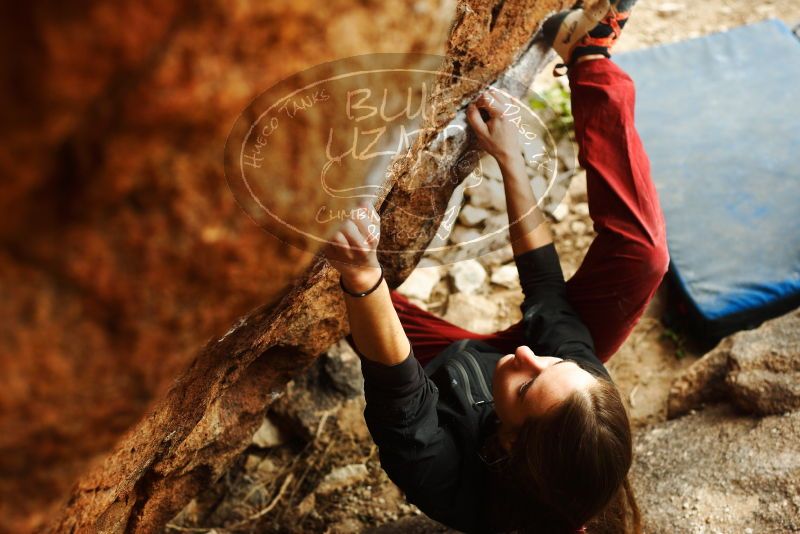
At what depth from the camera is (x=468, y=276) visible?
118 inches

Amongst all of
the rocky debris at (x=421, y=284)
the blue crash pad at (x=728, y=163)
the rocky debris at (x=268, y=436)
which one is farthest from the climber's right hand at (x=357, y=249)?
the blue crash pad at (x=728, y=163)

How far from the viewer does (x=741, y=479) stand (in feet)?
5.69

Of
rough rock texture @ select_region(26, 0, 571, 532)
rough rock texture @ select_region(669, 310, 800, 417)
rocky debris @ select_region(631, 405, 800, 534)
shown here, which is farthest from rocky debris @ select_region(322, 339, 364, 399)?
rough rock texture @ select_region(669, 310, 800, 417)

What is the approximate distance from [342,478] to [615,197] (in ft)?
4.30

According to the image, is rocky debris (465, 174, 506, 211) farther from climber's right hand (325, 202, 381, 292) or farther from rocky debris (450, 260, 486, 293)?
rocky debris (450, 260, 486, 293)

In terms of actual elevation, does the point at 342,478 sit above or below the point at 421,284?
below

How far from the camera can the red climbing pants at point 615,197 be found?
1625 millimetres

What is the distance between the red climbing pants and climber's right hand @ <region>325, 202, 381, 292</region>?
0.75 metres

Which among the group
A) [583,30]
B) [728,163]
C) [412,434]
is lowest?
[728,163]

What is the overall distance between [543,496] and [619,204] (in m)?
0.71

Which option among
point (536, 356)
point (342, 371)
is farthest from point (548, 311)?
point (342, 371)

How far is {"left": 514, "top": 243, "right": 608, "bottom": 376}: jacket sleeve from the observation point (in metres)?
1.63

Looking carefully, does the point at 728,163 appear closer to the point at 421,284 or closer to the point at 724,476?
the point at 421,284

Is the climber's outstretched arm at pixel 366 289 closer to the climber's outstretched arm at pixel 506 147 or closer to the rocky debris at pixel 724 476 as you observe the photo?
the climber's outstretched arm at pixel 506 147
